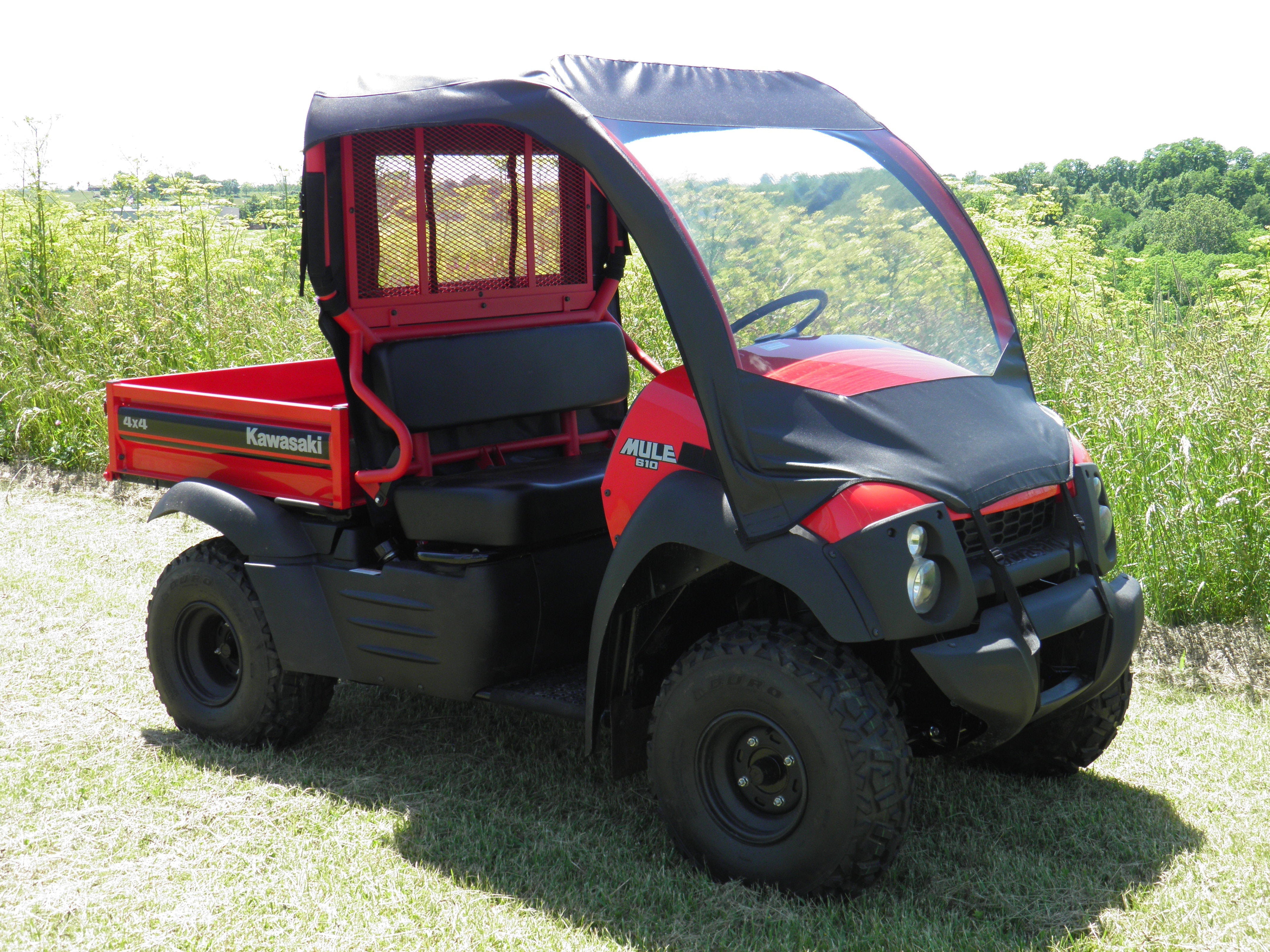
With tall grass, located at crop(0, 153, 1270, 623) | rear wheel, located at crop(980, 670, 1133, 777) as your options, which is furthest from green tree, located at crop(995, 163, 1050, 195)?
rear wheel, located at crop(980, 670, 1133, 777)

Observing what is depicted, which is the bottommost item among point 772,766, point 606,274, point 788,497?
point 772,766

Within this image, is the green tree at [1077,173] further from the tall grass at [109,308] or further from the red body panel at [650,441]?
the red body panel at [650,441]

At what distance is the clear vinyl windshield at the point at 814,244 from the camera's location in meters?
2.89

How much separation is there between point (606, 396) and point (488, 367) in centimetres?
53

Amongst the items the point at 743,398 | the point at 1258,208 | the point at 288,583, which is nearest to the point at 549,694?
the point at 288,583

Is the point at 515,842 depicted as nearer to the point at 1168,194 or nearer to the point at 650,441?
the point at 650,441

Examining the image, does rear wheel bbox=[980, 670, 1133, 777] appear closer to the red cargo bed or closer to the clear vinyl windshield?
the clear vinyl windshield

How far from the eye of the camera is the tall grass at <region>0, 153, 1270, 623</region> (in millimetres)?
4664

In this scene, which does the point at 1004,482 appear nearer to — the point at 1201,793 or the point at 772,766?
the point at 772,766

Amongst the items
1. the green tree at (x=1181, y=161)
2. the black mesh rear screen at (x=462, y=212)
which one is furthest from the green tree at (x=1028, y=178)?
the black mesh rear screen at (x=462, y=212)

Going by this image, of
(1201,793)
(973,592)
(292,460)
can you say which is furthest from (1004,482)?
(292,460)

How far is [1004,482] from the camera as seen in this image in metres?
2.80

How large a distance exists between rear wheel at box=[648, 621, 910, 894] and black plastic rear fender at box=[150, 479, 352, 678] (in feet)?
3.91

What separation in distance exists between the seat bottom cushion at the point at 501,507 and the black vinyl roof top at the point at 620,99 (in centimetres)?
100
